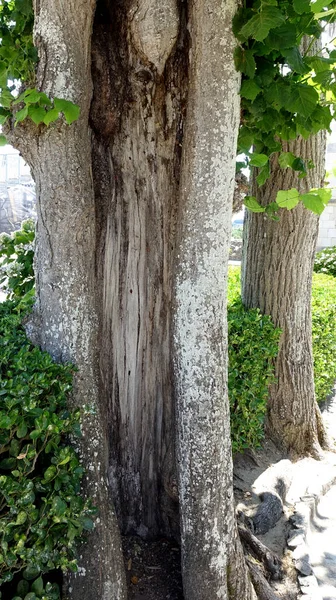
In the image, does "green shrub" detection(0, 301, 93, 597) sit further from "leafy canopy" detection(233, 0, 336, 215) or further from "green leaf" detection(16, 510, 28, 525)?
"leafy canopy" detection(233, 0, 336, 215)

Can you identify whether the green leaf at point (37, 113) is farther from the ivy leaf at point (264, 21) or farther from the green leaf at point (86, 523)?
the green leaf at point (86, 523)

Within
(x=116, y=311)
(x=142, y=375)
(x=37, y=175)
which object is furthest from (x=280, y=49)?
(x=142, y=375)

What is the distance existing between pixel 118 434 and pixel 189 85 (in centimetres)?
185

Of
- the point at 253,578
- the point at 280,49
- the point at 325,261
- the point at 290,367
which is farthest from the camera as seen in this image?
the point at 325,261

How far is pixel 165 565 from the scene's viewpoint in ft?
9.78

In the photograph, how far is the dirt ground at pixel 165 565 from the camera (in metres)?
2.82

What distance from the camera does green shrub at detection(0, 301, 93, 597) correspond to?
78.6 inches

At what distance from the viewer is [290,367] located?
4445mm

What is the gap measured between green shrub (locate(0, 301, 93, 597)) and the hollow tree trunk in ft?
0.46

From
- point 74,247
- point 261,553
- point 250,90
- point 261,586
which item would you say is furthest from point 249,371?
point 250,90

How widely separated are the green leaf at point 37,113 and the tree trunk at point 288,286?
238cm

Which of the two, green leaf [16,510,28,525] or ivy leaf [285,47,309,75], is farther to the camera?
ivy leaf [285,47,309,75]

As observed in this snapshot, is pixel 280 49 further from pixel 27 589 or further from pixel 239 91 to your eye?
pixel 27 589

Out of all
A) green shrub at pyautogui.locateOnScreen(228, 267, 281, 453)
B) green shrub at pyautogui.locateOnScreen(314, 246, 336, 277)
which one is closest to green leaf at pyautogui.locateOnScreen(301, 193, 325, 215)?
green shrub at pyautogui.locateOnScreen(228, 267, 281, 453)
